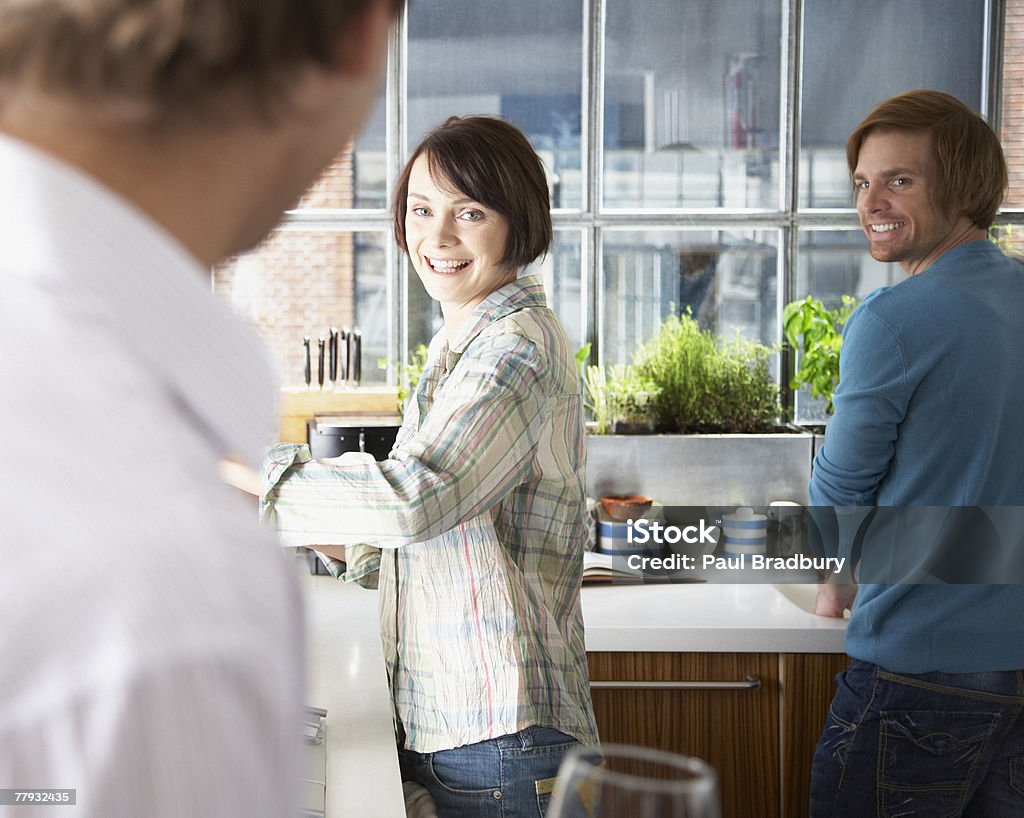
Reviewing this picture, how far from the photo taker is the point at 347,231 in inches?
156

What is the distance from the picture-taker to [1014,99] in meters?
3.97

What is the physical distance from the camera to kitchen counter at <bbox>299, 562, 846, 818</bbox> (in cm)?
150

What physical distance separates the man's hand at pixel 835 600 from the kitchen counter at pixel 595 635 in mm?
26

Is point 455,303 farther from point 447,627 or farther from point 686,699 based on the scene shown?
point 686,699

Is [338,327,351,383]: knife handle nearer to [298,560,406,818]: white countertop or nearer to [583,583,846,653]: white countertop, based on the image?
[298,560,406,818]: white countertop

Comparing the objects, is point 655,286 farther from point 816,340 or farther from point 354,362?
point 354,362

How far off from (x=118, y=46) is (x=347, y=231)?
3.69 m

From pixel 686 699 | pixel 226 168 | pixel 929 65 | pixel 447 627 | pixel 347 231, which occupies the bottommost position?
pixel 686 699

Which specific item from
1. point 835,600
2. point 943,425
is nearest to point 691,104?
point 835,600

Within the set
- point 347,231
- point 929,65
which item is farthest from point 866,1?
point 347,231

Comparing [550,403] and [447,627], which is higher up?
[550,403]

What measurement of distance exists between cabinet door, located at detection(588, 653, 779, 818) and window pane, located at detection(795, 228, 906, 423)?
1806mm

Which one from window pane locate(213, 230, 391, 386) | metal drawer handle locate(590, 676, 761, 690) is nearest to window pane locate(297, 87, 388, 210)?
window pane locate(213, 230, 391, 386)

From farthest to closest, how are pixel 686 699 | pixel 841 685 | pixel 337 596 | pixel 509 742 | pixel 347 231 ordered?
pixel 347 231, pixel 337 596, pixel 686 699, pixel 841 685, pixel 509 742
